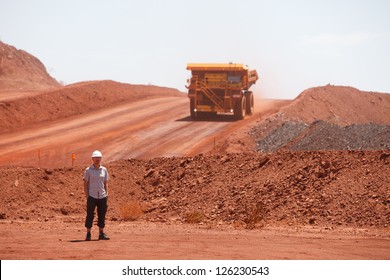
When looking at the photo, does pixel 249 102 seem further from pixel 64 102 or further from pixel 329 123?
pixel 329 123

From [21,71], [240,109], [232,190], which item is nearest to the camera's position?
[232,190]

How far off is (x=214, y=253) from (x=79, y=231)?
4.79m

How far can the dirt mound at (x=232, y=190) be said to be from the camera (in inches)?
767

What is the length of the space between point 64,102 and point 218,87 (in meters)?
8.95

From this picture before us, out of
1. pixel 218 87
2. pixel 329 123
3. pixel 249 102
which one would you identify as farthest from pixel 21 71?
pixel 329 123

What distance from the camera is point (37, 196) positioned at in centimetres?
2339

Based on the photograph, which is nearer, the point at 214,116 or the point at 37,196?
the point at 37,196

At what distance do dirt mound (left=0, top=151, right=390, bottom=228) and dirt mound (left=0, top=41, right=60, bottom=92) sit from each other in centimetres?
3988

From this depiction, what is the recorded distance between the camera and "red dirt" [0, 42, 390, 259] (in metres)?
14.6

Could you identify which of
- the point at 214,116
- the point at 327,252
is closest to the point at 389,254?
the point at 327,252

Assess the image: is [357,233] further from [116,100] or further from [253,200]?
[116,100]

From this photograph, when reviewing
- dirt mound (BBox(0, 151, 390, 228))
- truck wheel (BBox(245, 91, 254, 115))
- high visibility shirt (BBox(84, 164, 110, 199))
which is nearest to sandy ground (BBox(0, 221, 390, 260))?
high visibility shirt (BBox(84, 164, 110, 199))

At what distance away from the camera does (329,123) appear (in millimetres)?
31141

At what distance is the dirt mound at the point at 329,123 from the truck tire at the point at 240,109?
6.51ft
